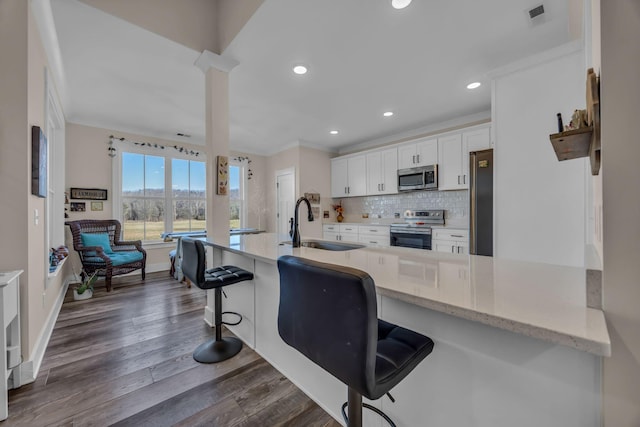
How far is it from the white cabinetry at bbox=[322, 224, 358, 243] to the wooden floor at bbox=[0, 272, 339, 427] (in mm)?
3317

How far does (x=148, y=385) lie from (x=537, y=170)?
3.43m

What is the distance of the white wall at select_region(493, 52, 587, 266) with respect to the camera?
2.13 meters

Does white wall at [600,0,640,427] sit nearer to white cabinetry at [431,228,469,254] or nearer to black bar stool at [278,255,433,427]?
black bar stool at [278,255,433,427]

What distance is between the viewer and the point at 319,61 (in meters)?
2.60

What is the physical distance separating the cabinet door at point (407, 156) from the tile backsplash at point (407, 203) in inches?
20.0

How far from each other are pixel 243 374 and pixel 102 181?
429cm

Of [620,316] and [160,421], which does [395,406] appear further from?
[160,421]

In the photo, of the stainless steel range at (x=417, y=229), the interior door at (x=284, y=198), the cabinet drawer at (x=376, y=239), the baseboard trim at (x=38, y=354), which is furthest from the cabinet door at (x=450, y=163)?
the baseboard trim at (x=38, y=354)

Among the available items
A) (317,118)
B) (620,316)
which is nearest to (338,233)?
(317,118)

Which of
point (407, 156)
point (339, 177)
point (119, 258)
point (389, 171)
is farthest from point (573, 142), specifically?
point (119, 258)

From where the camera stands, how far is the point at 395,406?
112cm

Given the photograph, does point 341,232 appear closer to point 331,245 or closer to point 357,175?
point 357,175

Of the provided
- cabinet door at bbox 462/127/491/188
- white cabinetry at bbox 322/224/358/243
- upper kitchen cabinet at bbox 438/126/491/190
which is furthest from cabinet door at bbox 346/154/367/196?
cabinet door at bbox 462/127/491/188

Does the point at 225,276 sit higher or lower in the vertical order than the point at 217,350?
higher
